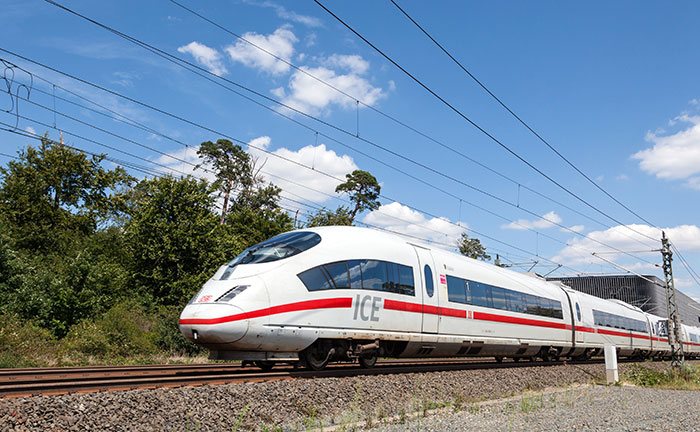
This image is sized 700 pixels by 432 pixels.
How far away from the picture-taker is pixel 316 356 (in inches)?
437

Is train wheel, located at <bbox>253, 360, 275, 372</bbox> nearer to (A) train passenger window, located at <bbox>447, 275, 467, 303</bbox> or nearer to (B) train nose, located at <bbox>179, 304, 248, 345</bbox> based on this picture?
(B) train nose, located at <bbox>179, 304, 248, 345</bbox>

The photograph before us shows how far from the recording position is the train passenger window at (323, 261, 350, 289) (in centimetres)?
1098

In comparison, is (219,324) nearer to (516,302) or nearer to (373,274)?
(373,274)

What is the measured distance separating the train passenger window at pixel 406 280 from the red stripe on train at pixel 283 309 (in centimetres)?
189

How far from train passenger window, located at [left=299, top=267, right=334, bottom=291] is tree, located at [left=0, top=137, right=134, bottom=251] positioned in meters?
25.5

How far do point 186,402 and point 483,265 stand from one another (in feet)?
38.1

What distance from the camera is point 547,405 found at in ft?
38.1

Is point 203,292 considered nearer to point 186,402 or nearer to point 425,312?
point 186,402

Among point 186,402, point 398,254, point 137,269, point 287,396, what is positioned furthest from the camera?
point 137,269

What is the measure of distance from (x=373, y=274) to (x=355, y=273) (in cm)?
56

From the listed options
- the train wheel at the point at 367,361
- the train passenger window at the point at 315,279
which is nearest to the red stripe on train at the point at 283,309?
the train passenger window at the point at 315,279

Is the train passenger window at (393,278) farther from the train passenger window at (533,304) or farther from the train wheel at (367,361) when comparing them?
the train passenger window at (533,304)

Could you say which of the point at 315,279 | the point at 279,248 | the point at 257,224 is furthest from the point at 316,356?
the point at 257,224

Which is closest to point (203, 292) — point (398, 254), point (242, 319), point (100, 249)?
point (242, 319)
